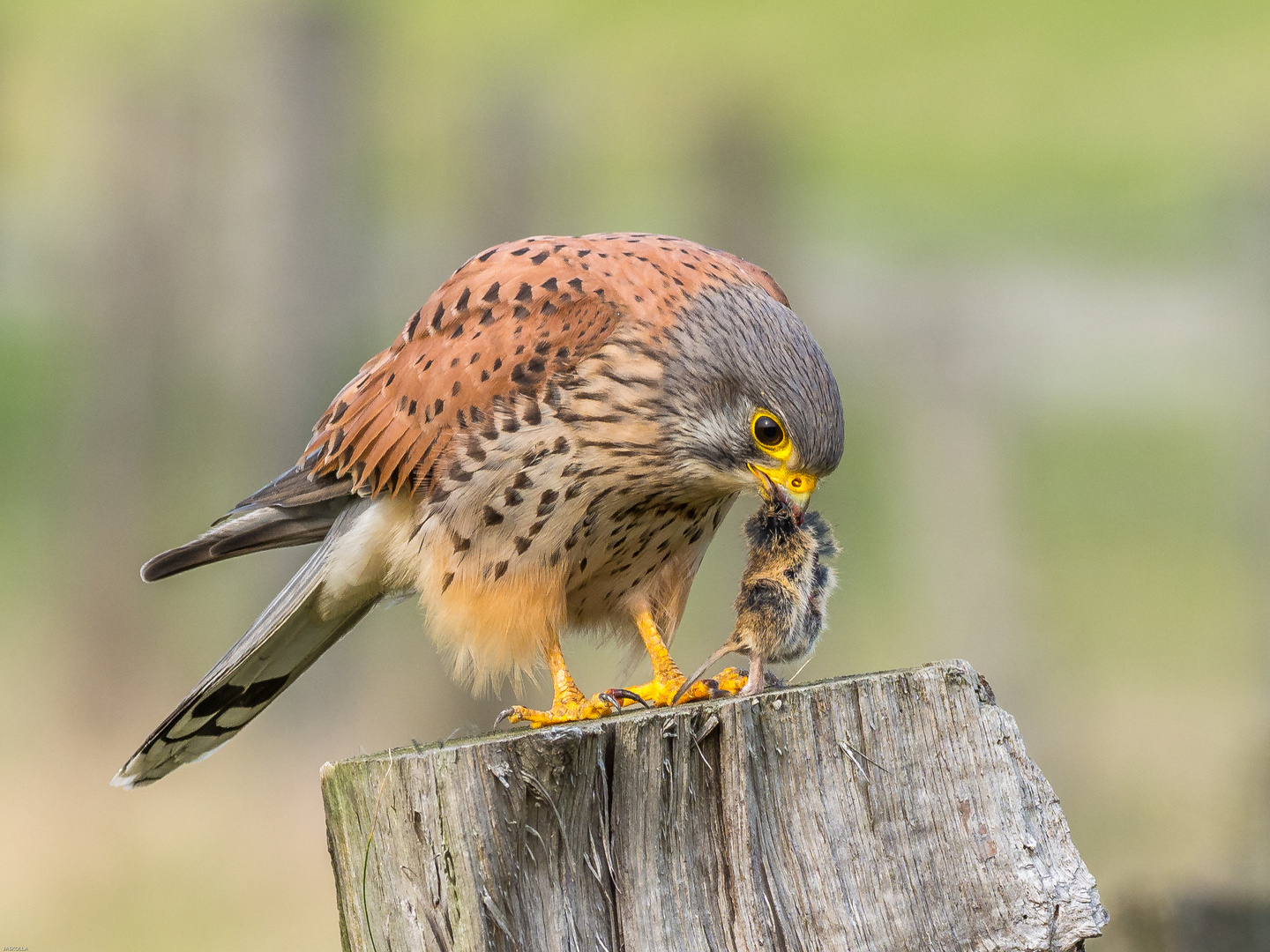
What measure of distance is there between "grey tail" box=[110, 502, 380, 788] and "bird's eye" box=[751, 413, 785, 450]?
1254 millimetres

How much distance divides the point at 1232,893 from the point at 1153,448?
12854 mm

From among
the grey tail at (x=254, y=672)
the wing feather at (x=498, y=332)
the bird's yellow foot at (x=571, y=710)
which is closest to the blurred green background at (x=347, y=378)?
the grey tail at (x=254, y=672)

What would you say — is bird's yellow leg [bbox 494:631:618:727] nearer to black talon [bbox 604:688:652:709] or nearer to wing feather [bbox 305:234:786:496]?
black talon [bbox 604:688:652:709]

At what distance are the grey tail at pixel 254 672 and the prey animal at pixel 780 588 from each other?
1286 millimetres

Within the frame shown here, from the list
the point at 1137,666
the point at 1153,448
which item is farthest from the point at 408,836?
the point at 1153,448

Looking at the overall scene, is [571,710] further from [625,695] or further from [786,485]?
[786,485]

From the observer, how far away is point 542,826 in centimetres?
260

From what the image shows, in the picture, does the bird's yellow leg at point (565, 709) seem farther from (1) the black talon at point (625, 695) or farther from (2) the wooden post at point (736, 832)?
(2) the wooden post at point (736, 832)

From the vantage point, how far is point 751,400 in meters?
3.76

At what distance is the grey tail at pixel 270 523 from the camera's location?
13.8ft

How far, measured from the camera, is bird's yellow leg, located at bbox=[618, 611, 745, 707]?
3586mm

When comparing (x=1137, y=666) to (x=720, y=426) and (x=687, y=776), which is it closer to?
(x=720, y=426)

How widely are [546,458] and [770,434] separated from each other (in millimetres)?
597

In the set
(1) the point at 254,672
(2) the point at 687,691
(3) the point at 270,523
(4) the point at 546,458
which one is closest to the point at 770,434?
(4) the point at 546,458
